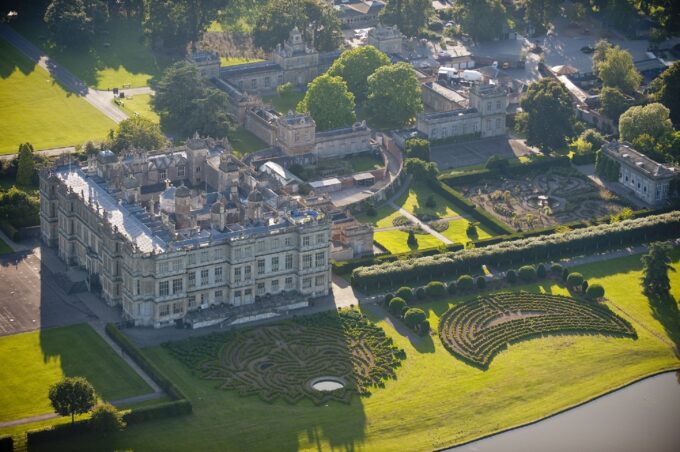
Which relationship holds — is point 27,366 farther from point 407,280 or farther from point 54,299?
point 407,280

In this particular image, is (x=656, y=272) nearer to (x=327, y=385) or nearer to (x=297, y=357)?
(x=327, y=385)

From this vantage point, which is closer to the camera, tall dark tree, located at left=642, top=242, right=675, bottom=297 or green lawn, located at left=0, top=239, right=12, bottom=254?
tall dark tree, located at left=642, top=242, right=675, bottom=297

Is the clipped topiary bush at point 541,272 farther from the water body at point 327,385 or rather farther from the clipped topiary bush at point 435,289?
the water body at point 327,385

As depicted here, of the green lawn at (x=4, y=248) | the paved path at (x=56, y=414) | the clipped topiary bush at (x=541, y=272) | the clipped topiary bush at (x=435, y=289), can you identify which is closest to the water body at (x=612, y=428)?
the clipped topiary bush at (x=541, y=272)

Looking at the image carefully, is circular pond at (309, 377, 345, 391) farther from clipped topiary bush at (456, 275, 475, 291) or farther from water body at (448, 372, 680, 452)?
clipped topiary bush at (456, 275, 475, 291)

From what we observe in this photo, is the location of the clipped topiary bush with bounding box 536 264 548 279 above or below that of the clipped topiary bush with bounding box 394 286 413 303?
below

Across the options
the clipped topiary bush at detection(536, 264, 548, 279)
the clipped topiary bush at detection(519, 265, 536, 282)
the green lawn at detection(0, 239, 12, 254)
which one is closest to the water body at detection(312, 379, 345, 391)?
the clipped topiary bush at detection(519, 265, 536, 282)
